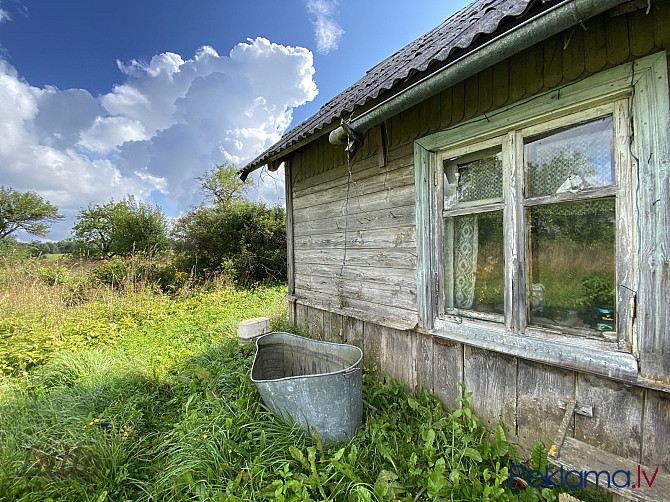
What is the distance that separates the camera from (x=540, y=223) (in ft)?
6.02

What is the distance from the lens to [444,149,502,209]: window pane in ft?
6.68

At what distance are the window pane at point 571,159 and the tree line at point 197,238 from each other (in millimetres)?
9161

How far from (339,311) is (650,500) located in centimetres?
255

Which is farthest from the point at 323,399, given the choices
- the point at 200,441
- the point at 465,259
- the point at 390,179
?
the point at 390,179

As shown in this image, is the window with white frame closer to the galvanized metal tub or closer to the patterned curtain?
the patterned curtain

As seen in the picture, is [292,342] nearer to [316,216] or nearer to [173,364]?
[316,216]

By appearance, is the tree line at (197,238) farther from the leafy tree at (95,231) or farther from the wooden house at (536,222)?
the wooden house at (536,222)

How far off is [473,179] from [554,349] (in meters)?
1.28

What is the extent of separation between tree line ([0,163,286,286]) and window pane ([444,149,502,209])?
28.2ft

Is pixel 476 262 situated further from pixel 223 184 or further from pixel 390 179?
pixel 223 184

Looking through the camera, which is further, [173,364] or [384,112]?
[173,364]

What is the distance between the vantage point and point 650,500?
3.88 feet

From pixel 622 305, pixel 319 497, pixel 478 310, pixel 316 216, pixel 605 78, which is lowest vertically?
pixel 319 497

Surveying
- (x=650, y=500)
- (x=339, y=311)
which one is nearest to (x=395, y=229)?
(x=339, y=311)
